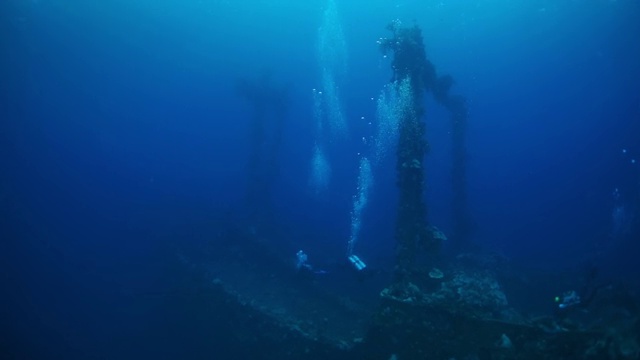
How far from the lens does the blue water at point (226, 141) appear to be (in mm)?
18906

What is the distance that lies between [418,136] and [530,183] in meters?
53.3

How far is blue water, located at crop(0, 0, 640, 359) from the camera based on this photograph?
18.9 meters

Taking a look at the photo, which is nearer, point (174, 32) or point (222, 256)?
point (222, 256)

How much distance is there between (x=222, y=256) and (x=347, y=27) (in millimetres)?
60518

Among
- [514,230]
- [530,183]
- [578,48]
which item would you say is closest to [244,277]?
[514,230]

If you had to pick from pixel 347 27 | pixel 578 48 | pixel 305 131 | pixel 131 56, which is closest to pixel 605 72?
pixel 578 48

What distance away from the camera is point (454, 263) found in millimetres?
13688

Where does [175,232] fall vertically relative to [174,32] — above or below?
below

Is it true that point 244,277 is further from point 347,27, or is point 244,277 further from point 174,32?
point 347,27

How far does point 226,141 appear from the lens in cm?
5934

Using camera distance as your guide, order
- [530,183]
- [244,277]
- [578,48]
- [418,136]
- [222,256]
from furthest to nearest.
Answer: [578,48]
[530,183]
[222,256]
[244,277]
[418,136]

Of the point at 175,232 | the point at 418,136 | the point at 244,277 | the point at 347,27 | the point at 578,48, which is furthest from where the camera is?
the point at 578,48

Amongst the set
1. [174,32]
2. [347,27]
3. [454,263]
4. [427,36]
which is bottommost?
[454,263]

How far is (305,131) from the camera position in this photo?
79.4 m
